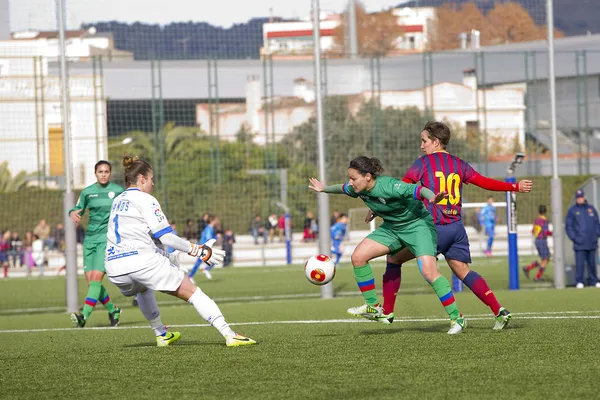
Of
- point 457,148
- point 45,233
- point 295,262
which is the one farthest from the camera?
point 457,148

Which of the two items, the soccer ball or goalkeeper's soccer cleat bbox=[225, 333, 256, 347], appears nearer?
goalkeeper's soccer cleat bbox=[225, 333, 256, 347]

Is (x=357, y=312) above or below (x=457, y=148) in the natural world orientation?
below

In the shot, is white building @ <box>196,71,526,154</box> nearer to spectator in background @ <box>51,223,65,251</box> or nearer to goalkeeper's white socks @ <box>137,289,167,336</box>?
spectator in background @ <box>51,223,65,251</box>

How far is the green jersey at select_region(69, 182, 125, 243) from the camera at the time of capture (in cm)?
1320

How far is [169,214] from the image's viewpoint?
23.1 meters

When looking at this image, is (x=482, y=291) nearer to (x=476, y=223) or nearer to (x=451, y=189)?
(x=451, y=189)

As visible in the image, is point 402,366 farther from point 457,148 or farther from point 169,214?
point 457,148

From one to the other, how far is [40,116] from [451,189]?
39.5 ft

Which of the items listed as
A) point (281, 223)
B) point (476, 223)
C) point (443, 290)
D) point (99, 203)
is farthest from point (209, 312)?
point (476, 223)

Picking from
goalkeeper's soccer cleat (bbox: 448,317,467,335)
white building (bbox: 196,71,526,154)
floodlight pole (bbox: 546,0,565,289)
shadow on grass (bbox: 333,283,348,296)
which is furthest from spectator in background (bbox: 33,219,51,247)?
goalkeeper's soccer cleat (bbox: 448,317,467,335)

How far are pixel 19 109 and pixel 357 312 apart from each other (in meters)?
11.8

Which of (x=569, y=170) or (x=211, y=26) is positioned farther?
(x=569, y=170)

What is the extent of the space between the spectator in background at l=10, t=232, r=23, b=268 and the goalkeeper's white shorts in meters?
17.4

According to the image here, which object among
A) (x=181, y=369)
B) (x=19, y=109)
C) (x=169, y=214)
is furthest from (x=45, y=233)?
(x=181, y=369)
